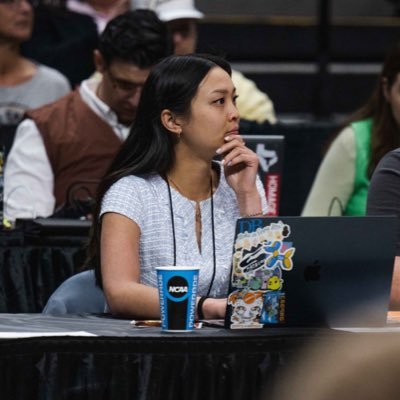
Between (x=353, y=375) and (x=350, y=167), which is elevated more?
(x=350, y=167)

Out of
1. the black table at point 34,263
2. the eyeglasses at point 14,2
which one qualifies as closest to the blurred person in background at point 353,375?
the black table at point 34,263

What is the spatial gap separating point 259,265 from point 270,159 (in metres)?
1.69

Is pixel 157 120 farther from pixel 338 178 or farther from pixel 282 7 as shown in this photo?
pixel 282 7

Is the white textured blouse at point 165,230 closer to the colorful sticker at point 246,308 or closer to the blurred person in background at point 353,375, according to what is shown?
the colorful sticker at point 246,308

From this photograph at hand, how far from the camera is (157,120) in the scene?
3.75 m

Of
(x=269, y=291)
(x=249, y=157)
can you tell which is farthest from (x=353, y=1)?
(x=269, y=291)

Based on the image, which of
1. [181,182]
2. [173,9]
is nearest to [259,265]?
[181,182]

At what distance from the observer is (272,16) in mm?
8953

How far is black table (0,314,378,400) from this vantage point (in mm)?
2850

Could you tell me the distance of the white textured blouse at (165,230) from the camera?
11.9 ft

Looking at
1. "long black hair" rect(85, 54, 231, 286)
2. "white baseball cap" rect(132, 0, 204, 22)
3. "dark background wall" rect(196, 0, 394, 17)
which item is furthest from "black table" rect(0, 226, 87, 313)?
"dark background wall" rect(196, 0, 394, 17)

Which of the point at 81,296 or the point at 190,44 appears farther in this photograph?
the point at 190,44

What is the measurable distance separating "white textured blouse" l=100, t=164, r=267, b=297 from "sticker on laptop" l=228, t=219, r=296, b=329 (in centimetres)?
65

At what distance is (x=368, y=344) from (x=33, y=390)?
1259 millimetres
